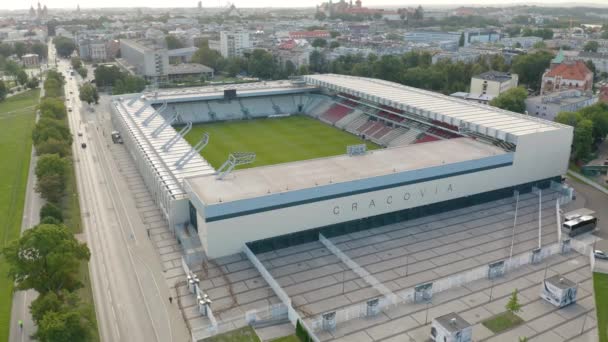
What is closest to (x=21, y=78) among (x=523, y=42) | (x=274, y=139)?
(x=274, y=139)

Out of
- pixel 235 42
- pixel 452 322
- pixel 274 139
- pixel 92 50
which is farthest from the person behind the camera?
pixel 92 50

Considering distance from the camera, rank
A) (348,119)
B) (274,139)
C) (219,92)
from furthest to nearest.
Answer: (219,92) → (348,119) → (274,139)

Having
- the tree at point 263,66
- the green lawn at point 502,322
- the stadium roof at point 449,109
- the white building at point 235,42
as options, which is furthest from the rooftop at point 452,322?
the white building at point 235,42

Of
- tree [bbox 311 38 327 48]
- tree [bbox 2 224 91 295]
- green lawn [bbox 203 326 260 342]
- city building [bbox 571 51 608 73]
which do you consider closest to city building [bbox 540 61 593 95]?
city building [bbox 571 51 608 73]

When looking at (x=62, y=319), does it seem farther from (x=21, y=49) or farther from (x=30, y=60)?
(x=21, y=49)

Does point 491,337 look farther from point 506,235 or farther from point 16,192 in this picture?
point 16,192

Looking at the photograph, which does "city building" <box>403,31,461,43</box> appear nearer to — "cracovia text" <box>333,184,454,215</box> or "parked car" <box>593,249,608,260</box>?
"cracovia text" <box>333,184,454,215</box>
